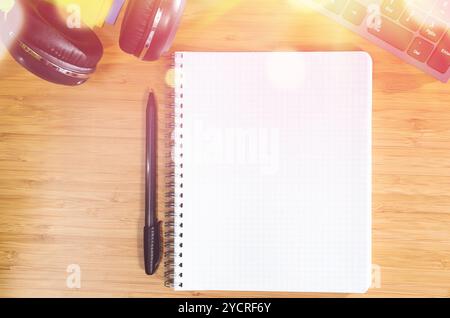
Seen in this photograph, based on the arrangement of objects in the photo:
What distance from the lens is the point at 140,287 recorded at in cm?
72

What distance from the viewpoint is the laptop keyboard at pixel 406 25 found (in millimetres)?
621

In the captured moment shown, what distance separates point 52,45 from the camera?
0.60m

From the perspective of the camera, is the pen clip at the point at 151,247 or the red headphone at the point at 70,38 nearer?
the red headphone at the point at 70,38

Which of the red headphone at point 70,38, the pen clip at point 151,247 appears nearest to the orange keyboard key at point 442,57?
the red headphone at point 70,38

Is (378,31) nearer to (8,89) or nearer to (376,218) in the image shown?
(376,218)

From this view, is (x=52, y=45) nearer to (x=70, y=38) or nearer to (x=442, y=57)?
(x=70, y=38)

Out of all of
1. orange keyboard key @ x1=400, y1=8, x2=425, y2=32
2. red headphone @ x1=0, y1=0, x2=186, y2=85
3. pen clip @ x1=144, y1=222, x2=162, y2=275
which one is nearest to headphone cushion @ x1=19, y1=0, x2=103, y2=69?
red headphone @ x1=0, y1=0, x2=186, y2=85

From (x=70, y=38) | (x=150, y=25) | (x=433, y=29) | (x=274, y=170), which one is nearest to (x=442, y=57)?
(x=433, y=29)

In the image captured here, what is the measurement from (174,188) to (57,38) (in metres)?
0.25

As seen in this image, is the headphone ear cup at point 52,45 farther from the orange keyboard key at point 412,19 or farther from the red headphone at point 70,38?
the orange keyboard key at point 412,19

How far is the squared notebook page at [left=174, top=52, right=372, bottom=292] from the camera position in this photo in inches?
26.8

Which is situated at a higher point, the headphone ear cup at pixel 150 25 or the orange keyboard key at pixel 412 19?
the orange keyboard key at pixel 412 19

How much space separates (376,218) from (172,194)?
11.7 inches

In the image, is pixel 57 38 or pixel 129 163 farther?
pixel 129 163
